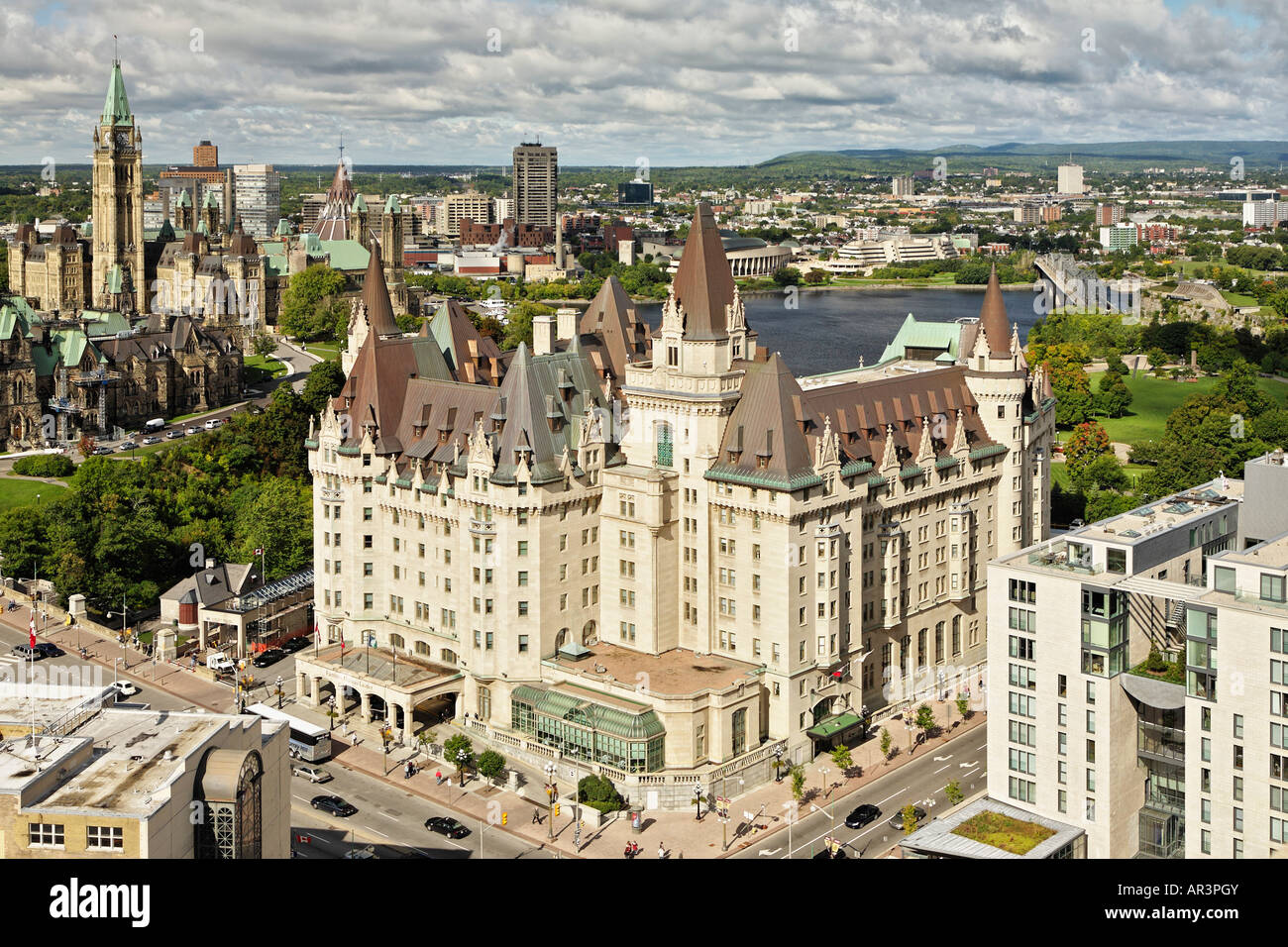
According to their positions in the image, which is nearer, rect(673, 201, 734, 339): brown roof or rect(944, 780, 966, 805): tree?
rect(944, 780, 966, 805): tree

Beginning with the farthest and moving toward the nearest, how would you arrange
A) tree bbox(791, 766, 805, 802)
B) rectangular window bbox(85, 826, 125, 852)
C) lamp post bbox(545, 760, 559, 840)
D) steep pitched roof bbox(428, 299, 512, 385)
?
1. steep pitched roof bbox(428, 299, 512, 385)
2. tree bbox(791, 766, 805, 802)
3. lamp post bbox(545, 760, 559, 840)
4. rectangular window bbox(85, 826, 125, 852)

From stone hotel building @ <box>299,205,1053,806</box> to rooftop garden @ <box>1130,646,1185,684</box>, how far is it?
23.7 meters

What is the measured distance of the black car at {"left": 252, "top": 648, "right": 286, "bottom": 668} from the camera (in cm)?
10362

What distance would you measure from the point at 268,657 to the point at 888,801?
46356 millimetres

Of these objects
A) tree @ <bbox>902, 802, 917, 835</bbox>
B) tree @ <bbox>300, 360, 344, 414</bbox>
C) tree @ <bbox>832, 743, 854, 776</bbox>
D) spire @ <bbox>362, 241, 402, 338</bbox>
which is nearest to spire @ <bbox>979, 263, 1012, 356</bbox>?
tree @ <bbox>832, 743, 854, 776</bbox>

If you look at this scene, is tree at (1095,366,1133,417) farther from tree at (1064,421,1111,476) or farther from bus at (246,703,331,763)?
bus at (246,703,331,763)

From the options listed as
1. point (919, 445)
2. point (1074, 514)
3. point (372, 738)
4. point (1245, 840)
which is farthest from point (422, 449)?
point (1074, 514)

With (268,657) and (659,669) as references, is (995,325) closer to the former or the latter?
(659,669)

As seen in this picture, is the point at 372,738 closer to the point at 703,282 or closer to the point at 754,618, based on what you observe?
the point at 754,618

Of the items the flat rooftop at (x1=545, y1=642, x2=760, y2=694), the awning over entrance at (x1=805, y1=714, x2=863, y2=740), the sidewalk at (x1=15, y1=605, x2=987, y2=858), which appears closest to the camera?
the sidewalk at (x1=15, y1=605, x2=987, y2=858)

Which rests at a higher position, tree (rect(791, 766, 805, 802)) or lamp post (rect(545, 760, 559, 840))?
tree (rect(791, 766, 805, 802))

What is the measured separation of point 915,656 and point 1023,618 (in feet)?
96.9

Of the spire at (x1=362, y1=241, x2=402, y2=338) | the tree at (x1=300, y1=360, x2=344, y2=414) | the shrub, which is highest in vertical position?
the spire at (x1=362, y1=241, x2=402, y2=338)
